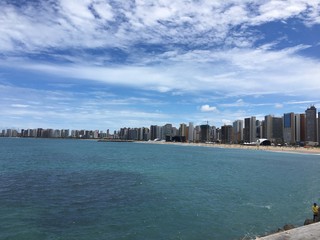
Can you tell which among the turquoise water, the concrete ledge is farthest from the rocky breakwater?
the turquoise water

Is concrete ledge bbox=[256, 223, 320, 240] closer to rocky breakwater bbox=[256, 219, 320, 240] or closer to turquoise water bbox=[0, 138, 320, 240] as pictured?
rocky breakwater bbox=[256, 219, 320, 240]

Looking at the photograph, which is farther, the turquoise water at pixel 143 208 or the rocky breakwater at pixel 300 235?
the turquoise water at pixel 143 208

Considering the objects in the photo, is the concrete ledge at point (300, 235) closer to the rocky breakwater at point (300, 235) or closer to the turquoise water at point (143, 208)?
the rocky breakwater at point (300, 235)

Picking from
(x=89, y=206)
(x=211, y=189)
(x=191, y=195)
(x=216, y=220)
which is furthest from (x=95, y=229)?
(x=211, y=189)

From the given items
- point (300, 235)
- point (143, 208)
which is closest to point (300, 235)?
point (300, 235)

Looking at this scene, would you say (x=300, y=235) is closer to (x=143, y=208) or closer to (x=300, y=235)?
(x=300, y=235)

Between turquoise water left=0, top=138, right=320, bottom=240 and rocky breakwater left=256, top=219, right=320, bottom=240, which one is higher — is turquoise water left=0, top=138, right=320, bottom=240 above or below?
below

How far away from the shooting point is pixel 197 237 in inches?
802

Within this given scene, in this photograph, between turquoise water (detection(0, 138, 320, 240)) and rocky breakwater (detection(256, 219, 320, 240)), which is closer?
rocky breakwater (detection(256, 219, 320, 240))

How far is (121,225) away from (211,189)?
18.7 metres

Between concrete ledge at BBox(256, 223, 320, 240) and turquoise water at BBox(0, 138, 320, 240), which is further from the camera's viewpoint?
turquoise water at BBox(0, 138, 320, 240)

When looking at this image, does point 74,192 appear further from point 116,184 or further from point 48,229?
point 48,229

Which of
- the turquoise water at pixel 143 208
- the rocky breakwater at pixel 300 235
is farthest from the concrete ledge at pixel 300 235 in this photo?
the turquoise water at pixel 143 208

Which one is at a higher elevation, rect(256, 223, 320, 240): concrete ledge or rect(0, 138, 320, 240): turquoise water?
rect(256, 223, 320, 240): concrete ledge
